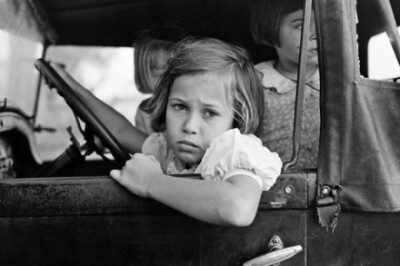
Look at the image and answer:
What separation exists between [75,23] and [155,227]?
152 cm

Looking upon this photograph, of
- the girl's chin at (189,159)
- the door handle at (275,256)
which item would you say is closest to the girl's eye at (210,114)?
the girl's chin at (189,159)

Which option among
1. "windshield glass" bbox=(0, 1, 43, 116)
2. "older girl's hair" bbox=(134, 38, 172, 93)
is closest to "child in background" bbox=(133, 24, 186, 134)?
"older girl's hair" bbox=(134, 38, 172, 93)

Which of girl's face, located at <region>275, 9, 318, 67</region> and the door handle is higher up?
girl's face, located at <region>275, 9, 318, 67</region>

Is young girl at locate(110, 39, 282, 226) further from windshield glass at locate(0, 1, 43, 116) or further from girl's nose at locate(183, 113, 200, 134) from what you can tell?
windshield glass at locate(0, 1, 43, 116)

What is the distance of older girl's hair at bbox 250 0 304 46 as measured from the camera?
1.98m

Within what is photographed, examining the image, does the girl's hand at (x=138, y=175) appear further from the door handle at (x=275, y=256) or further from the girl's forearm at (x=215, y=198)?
the door handle at (x=275, y=256)

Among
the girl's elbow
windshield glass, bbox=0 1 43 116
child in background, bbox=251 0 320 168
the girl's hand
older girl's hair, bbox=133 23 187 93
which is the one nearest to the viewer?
the girl's elbow

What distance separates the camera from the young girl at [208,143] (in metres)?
1.32

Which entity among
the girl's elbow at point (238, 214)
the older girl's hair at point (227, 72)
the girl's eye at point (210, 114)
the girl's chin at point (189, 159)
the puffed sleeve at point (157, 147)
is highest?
the older girl's hair at point (227, 72)

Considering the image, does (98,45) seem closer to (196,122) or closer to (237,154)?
(196,122)

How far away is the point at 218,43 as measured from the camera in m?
1.81

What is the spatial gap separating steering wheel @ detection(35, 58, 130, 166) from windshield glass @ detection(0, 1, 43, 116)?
0.25 meters

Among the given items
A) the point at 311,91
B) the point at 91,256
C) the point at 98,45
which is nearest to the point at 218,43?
the point at 311,91

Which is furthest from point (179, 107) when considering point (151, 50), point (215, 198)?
point (151, 50)
